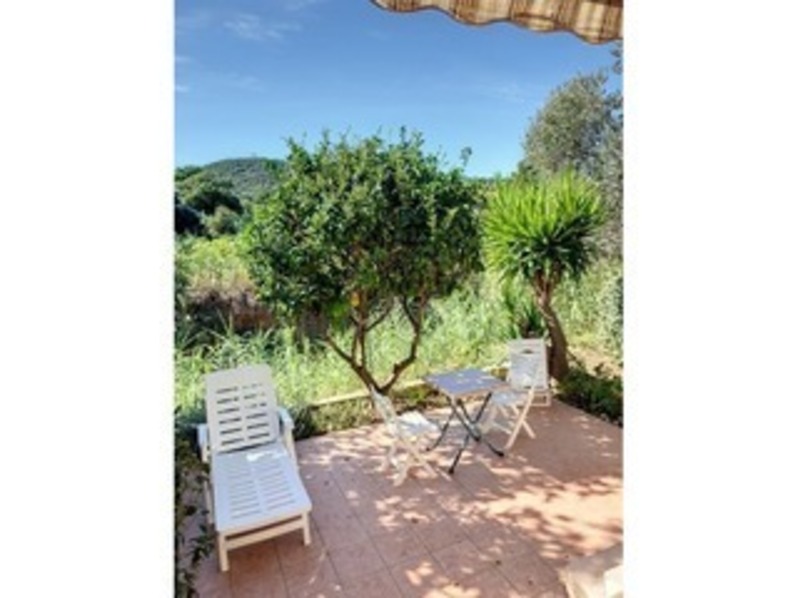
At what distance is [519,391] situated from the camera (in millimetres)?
5457

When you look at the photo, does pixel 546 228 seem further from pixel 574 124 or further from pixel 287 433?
pixel 574 124

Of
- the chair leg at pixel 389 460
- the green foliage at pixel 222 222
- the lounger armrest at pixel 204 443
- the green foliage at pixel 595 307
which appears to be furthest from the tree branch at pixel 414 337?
the green foliage at pixel 222 222

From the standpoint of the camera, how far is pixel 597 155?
12.0 metres

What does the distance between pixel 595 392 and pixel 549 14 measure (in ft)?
14.9

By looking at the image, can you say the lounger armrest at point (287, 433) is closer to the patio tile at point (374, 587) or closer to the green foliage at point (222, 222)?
the patio tile at point (374, 587)

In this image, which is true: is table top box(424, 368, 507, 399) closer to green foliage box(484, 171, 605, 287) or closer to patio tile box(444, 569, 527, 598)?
patio tile box(444, 569, 527, 598)

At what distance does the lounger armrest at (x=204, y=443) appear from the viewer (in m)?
4.18

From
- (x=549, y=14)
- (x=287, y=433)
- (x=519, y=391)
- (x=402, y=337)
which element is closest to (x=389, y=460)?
(x=287, y=433)

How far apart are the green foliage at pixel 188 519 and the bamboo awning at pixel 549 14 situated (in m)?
2.79

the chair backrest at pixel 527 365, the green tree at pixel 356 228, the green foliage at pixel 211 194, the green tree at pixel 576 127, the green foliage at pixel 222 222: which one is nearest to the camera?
the green tree at pixel 356 228

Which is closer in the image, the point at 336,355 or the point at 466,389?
the point at 466,389
